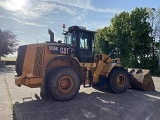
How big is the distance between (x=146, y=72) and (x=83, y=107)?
4.78 metres

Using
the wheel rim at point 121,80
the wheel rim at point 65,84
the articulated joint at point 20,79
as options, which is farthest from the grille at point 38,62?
the wheel rim at point 121,80

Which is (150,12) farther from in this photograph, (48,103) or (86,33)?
(48,103)

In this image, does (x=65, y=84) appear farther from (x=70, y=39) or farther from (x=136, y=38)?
(x=136, y=38)

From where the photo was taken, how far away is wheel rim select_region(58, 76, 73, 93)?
737 cm

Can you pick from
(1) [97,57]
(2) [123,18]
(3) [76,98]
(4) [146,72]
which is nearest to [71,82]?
(3) [76,98]

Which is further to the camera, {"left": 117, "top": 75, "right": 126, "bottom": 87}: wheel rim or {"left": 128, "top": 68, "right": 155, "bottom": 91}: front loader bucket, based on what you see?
{"left": 128, "top": 68, "right": 155, "bottom": 91}: front loader bucket

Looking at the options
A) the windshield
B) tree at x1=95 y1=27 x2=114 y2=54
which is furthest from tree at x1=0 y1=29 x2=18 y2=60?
the windshield

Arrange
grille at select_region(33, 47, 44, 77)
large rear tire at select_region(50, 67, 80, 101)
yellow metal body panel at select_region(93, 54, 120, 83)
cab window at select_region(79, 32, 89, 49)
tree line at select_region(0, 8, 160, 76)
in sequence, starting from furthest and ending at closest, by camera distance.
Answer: tree line at select_region(0, 8, 160, 76), yellow metal body panel at select_region(93, 54, 120, 83), cab window at select_region(79, 32, 89, 49), grille at select_region(33, 47, 44, 77), large rear tire at select_region(50, 67, 80, 101)

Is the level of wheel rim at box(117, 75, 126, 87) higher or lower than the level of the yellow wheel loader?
lower

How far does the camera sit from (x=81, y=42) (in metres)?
8.48

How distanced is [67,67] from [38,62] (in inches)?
41.7

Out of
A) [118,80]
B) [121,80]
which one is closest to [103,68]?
[118,80]

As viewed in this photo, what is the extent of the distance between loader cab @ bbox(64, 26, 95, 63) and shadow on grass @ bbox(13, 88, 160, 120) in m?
1.67

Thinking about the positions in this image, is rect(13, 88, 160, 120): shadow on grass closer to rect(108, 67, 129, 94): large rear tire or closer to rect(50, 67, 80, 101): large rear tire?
rect(50, 67, 80, 101): large rear tire
